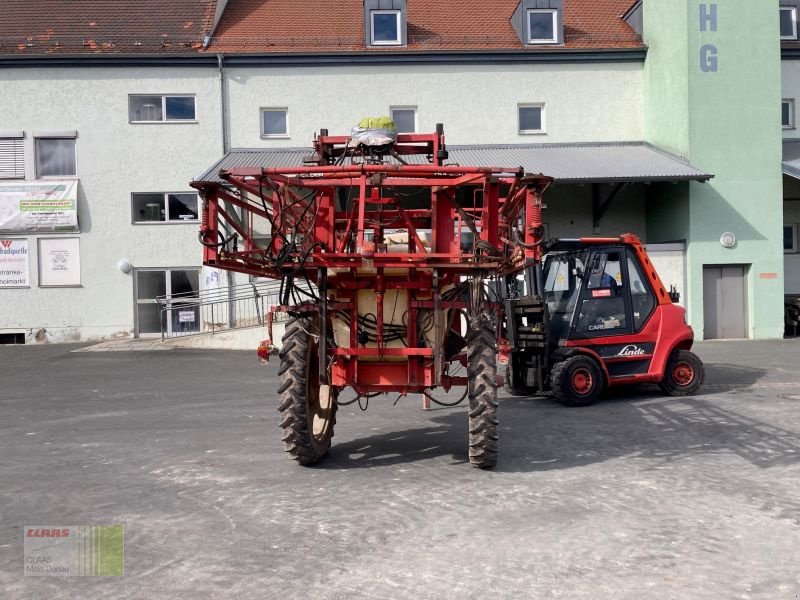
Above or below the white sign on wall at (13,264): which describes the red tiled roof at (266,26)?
above

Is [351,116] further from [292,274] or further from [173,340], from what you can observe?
[292,274]

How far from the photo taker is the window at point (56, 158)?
889 inches

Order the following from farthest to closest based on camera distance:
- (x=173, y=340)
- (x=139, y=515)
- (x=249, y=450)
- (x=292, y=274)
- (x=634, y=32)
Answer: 1. (x=634, y=32)
2. (x=173, y=340)
3. (x=249, y=450)
4. (x=292, y=274)
5. (x=139, y=515)

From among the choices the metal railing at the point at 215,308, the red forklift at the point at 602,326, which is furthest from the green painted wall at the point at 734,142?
the metal railing at the point at 215,308

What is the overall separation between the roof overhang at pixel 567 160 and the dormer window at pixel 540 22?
3.27 metres

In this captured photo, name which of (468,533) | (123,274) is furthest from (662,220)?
(468,533)

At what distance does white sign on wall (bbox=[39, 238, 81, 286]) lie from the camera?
73.8 feet

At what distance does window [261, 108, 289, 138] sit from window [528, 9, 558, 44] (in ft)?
25.0

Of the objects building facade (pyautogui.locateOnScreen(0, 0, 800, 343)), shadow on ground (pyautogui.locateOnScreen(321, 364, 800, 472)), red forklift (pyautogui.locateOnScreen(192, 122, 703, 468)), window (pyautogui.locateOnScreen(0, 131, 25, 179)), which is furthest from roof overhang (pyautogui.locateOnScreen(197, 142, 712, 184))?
red forklift (pyautogui.locateOnScreen(192, 122, 703, 468))

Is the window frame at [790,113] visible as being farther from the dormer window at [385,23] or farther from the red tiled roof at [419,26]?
the dormer window at [385,23]

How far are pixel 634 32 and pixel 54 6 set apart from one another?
1781 centimetres

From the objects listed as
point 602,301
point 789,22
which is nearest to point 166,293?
point 602,301

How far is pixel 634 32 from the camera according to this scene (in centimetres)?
2408

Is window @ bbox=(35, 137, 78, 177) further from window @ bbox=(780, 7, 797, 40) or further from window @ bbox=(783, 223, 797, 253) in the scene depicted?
window @ bbox=(780, 7, 797, 40)
